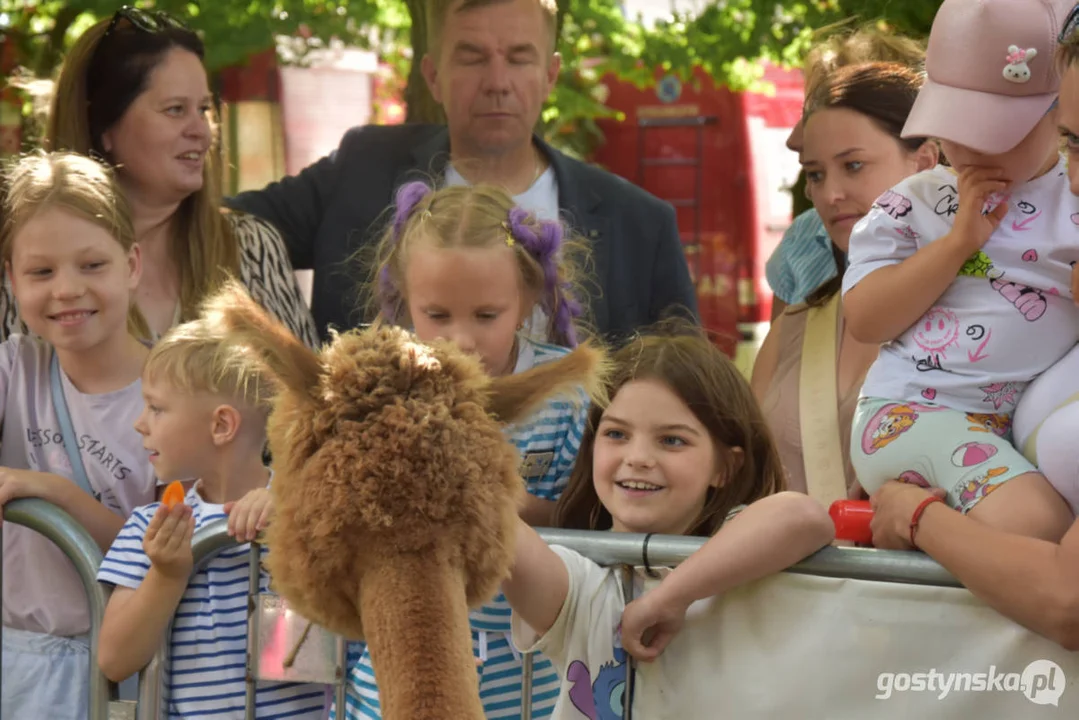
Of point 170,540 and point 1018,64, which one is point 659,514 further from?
point 1018,64

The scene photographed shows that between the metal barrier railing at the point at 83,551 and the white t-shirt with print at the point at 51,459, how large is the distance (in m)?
0.36

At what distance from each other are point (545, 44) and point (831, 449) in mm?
1654

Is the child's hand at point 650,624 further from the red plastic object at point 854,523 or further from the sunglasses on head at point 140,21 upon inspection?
the sunglasses on head at point 140,21

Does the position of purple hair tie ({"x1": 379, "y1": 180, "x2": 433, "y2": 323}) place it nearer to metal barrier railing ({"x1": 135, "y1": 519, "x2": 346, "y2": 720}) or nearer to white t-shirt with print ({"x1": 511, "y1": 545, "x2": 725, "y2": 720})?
metal barrier railing ({"x1": 135, "y1": 519, "x2": 346, "y2": 720})

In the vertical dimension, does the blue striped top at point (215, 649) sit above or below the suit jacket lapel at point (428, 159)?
below

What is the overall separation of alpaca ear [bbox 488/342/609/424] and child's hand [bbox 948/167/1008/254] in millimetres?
1060

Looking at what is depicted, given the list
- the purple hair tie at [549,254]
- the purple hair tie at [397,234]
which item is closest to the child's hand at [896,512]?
the purple hair tie at [549,254]

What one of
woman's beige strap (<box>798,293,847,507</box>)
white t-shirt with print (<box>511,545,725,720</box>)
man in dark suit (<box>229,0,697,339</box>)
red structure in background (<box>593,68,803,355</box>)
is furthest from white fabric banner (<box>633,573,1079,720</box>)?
red structure in background (<box>593,68,803,355</box>)

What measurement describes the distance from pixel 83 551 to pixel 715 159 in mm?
11291

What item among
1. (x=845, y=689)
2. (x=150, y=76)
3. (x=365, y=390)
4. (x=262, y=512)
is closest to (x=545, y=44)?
(x=150, y=76)

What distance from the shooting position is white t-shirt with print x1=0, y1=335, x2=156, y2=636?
3338 mm

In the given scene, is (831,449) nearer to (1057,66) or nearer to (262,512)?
(1057,66)

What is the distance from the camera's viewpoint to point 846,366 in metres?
3.70

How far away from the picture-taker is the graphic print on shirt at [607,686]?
8.39ft
